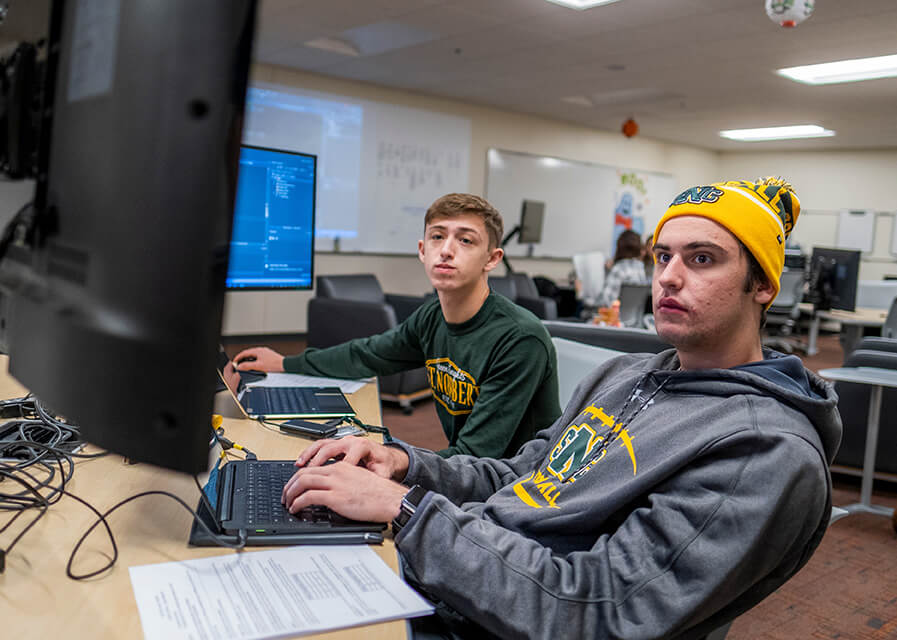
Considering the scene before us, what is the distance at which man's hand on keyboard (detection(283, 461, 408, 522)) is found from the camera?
923 millimetres

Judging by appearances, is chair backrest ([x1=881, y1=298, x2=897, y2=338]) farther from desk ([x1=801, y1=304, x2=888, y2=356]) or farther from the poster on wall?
the poster on wall

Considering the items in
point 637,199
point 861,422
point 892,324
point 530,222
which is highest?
point 637,199

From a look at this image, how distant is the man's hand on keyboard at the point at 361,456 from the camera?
1084 millimetres

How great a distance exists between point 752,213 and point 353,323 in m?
3.42

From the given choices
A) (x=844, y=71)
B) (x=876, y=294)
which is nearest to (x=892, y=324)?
(x=876, y=294)

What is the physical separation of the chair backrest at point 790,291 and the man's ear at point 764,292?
6.87 meters

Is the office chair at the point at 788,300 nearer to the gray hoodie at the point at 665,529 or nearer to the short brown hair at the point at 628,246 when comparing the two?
the short brown hair at the point at 628,246

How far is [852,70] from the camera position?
5.92 m

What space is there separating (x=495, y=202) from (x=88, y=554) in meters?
8.00

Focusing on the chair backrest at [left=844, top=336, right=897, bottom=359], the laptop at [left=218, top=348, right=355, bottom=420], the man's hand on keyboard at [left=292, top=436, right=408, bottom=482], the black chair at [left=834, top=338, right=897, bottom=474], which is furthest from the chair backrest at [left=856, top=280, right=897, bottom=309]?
the man's hand on keyboard at [left=292, top=436, right=408, bottom=482]

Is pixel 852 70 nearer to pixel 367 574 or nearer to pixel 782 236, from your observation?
pixel 782 236

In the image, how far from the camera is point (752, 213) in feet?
3.32

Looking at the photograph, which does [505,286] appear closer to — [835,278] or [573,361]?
[835,278]

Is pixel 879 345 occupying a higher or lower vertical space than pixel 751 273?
lower
